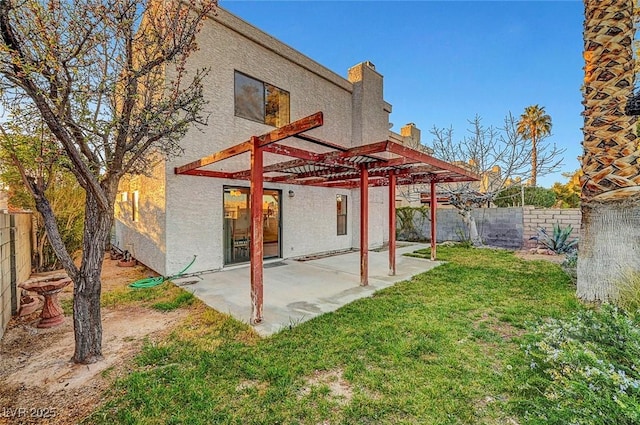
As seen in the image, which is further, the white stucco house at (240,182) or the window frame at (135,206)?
the window frame at (135,206)

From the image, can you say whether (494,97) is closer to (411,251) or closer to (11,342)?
(411,251)

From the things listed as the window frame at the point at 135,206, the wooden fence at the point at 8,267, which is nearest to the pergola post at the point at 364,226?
the wooden fence at the point at 8,267

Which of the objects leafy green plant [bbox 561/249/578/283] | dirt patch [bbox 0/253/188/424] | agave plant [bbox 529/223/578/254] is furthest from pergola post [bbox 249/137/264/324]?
agave plant [bbox 529/223/578/254]

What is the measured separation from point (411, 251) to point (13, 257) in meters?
11.1

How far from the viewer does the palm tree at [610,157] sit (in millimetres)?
4469

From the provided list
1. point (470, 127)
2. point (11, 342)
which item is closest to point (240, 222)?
point (11, 342)

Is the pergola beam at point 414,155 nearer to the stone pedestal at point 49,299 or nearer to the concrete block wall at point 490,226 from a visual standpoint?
the stone pedestal at point 49,299

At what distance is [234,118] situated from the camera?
815cm

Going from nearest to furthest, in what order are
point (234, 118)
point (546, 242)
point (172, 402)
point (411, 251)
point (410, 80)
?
point (172, 402), point (234, 118), point (546, 242), point (411, 251), point (410, 80)

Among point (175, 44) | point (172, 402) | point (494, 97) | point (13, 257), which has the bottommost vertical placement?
point (172, 402)

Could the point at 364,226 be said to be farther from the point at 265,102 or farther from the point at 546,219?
the point at 546,219

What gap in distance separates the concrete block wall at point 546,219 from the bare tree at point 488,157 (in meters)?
1.45

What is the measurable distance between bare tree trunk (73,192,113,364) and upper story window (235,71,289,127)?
5.76 metres

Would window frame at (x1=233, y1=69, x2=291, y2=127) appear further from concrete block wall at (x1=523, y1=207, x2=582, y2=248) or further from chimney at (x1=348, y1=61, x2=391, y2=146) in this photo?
concrete block wall at (x1=523, y1=207, x2=582, y2=248)
